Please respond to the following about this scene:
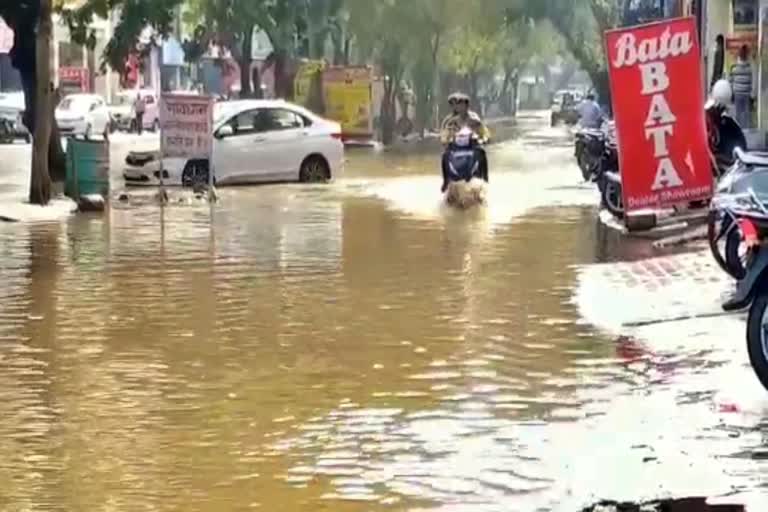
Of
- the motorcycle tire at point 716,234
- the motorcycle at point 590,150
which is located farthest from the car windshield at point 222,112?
the motorcycle tire at point 716,234

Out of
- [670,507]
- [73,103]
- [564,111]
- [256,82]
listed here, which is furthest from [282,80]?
[670,507]

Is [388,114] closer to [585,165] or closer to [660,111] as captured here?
[585,165]

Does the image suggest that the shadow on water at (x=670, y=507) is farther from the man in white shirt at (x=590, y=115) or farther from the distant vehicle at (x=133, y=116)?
the distant vehicle at (x=133, y=116)

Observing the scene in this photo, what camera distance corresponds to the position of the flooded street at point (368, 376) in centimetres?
750

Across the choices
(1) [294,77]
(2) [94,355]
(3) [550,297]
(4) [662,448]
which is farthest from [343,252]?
(1) [294,77]

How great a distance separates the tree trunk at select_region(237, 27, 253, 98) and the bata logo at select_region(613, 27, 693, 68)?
93.9 feet

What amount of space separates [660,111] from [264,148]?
1254 cm

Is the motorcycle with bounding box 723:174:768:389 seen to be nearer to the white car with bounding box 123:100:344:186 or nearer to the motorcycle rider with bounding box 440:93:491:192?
the motorcycle rider with bounding box 440:93:491:192

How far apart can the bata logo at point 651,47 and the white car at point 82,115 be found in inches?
1340

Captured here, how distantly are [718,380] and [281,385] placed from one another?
2611 millimetres

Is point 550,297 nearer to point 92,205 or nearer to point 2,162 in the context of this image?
point 92,205

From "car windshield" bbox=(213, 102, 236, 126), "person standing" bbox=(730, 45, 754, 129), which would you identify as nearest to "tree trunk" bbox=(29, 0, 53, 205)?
"car windshield" bbox=(213, 102, 236, 126)

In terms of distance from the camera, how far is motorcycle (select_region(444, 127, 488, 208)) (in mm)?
23609

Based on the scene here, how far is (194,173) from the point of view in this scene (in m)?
27.0
